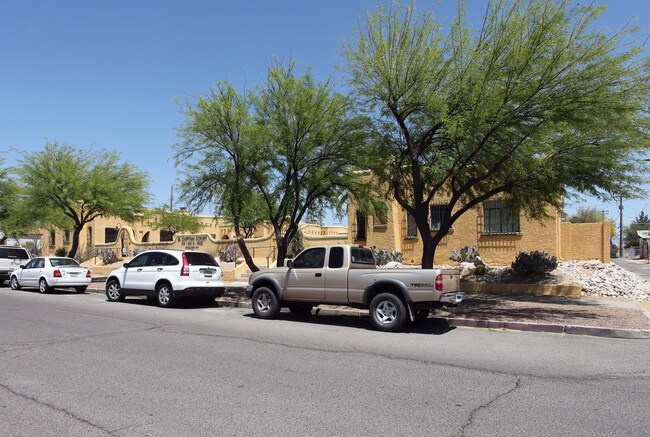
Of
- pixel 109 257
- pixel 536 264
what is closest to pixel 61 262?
pixel 109 257

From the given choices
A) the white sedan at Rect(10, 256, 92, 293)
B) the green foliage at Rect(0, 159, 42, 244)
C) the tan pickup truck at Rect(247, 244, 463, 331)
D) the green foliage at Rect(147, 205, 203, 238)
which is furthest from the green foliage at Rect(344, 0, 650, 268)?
the green foliage at Rect(147, 205, 203, 238)

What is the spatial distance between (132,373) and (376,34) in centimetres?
994

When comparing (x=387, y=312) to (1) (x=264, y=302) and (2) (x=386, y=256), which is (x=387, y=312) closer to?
(1) (x=264, y=302)

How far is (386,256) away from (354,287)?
11811 mm

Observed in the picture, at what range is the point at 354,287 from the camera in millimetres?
10930

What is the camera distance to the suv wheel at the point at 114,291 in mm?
16688

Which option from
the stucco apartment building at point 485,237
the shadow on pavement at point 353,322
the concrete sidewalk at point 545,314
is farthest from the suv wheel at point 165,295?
the stucco apartment building at point 485,237

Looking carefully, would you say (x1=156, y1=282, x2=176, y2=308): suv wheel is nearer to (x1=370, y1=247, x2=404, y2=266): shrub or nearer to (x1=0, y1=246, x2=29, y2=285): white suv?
(x1=370, y1=247, x2=404, y2=266): shrub

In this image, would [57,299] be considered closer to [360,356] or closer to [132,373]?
[132,373]

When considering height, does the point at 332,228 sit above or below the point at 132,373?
above

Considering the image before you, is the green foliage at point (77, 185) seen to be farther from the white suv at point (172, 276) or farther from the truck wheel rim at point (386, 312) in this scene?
the truck wheel rim at point (386, 312)

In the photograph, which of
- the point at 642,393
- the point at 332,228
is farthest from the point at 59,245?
the point at 642,393

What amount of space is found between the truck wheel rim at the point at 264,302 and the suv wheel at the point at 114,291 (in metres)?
6.45

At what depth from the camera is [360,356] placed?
7.96 m
